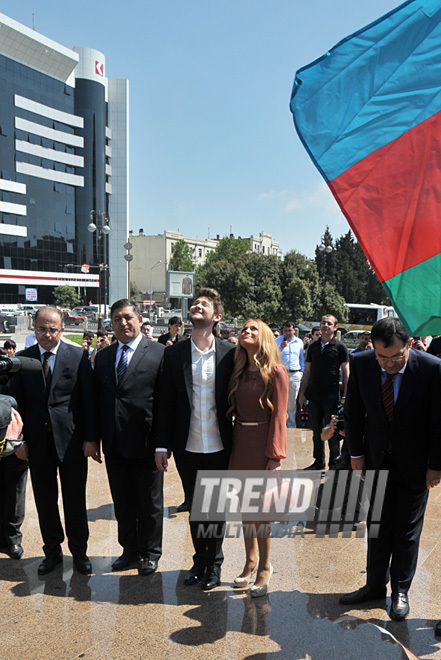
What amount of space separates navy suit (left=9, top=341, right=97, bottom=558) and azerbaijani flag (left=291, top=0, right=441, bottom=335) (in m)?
2.41

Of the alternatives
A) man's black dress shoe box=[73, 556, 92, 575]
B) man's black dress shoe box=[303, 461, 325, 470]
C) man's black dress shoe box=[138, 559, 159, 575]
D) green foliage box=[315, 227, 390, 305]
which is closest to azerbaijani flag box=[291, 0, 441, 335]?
man's black dress shoe box=[138, 559, 159, 575]

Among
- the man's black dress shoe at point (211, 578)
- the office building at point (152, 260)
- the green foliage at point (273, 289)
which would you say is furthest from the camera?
the office building at point (152, 260)

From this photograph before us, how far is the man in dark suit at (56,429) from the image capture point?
405 centimetres

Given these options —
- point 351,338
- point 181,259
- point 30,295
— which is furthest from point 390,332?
point 181,259

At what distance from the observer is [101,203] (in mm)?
76625

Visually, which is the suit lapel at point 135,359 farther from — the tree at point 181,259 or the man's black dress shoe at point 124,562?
the tree at point 181,259

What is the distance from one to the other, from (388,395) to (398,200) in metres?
1.27

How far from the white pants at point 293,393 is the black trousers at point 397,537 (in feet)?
20.2

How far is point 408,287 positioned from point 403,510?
1.46 metres

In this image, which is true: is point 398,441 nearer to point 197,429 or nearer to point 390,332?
point 390,332

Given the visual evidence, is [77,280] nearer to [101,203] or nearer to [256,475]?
[101,203]

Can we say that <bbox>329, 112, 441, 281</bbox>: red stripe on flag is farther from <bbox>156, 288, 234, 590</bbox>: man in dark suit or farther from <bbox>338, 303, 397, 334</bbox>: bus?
<bbox>338, 303, 397, 334</bbox>: bus

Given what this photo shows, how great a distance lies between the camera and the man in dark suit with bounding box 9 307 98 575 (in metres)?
4.05

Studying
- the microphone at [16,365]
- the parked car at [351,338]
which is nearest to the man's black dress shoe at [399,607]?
the microphone at [16,365]
